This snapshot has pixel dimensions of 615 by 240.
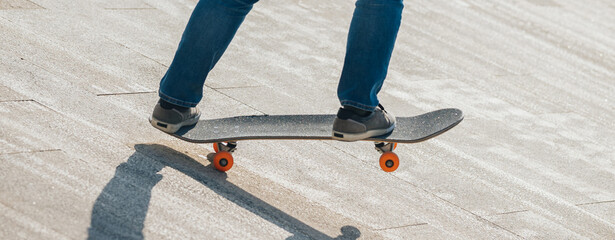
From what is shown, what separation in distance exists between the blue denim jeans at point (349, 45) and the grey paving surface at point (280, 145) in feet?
1.27

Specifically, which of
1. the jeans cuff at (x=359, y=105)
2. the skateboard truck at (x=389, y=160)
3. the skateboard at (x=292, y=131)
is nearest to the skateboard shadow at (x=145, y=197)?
the skateboard at (x=292, y=131)

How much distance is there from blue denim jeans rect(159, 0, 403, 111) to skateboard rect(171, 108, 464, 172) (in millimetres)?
188

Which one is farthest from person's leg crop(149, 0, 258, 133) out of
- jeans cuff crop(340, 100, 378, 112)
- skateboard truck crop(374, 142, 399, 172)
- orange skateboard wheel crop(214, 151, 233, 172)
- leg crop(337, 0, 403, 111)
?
skateboard truck crop(374, 142, 399, 172)

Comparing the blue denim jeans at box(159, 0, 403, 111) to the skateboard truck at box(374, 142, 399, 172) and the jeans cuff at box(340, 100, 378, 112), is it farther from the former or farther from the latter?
the skateboard truck at box(374, 142, 399, 172)

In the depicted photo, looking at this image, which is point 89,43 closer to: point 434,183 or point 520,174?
point 434,183

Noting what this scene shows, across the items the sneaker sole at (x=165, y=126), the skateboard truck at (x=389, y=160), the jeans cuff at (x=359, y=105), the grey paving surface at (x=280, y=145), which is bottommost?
the grey paving surface at (x=280, y=145)

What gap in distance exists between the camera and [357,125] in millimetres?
3398

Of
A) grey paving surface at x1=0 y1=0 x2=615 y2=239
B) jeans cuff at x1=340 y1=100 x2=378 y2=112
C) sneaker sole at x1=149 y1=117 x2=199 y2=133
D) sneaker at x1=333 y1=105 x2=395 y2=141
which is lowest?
grey paving surface at x1=0 y1=0 x2=615 y2=239

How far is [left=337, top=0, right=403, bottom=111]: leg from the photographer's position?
10.9 feet

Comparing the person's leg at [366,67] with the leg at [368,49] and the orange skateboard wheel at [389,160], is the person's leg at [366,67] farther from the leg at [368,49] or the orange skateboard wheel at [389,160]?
the orange skateboard wheel at [389,160]

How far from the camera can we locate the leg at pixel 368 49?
333 cm

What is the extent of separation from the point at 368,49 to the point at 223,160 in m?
0.78

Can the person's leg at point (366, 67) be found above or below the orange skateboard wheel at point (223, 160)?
above

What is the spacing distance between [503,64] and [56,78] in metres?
3.95
